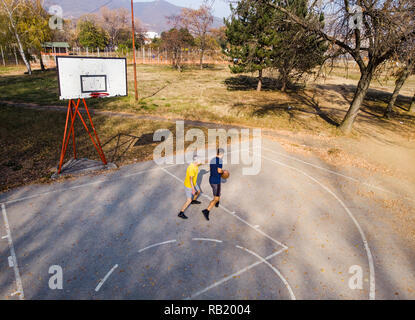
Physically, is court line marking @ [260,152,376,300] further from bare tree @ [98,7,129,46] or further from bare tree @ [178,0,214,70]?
bare tree @ [98,7,129,46]

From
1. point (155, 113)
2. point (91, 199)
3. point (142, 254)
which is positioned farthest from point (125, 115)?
point (142, 254)

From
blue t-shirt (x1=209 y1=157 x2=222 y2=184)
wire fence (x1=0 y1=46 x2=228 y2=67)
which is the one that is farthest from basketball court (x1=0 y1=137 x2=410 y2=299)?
wire fence (x1=0 y1=46 x2=228 y2=67)

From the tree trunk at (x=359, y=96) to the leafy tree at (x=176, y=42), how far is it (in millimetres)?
37685

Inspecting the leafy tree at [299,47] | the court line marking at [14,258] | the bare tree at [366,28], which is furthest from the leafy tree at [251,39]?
the court line marking at [14,258]

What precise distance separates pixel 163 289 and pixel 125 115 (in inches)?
653

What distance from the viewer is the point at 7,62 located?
48.7 metres

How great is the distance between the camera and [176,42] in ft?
155

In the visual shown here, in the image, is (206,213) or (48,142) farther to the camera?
(48,142)

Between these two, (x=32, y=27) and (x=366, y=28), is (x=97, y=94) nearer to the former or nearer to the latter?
(x=366, y=28)

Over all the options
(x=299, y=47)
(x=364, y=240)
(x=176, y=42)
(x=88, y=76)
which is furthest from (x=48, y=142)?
(x=176, y=42)

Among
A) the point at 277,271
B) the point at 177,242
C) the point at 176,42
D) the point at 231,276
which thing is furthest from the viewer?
the point at 176,42

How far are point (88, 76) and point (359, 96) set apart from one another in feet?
51.8

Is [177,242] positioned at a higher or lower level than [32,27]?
lower
